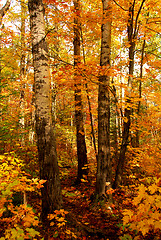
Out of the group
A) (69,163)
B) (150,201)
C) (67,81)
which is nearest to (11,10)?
(67,81)

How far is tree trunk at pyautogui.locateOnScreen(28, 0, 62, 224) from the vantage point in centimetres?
302

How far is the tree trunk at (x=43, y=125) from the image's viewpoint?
3.02 metres

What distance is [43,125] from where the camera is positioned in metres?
3.12

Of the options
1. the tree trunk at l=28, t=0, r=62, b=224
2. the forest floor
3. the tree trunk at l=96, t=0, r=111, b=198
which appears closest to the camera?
the forest floor

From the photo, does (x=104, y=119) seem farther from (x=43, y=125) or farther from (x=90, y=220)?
(x=90, y=220)

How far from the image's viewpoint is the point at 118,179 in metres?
5.39

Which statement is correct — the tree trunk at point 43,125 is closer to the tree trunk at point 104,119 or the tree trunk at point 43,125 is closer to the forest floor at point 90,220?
the forest floor at point 90,220

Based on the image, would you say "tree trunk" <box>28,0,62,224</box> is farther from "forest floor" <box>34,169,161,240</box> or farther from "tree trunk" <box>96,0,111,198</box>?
"tree trunk" <box>96,0,111,198</box>

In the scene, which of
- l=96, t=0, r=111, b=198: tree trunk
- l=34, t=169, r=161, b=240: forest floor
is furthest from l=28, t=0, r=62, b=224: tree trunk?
l=96, t=0, r=111, b=198: tree trunk

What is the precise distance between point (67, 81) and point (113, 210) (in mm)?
4219

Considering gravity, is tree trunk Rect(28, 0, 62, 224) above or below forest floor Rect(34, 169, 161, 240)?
above

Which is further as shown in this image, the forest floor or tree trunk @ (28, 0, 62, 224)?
tree trunk @ (28, 0, 62, 224)

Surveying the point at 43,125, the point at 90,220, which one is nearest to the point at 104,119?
the point at 43,125

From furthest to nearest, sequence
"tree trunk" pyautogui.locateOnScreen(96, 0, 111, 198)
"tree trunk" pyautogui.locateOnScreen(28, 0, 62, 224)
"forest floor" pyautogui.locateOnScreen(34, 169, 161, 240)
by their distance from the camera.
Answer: "tree trunk" pyautogui.locateOnScreen(96, 0, 111, 198) < "tree trunk" pyautogui.locateOnScreen(28, 0, 62, 224) < "forest floor" pyautogui.locateOnScreen(34, 169, 161, 240)
